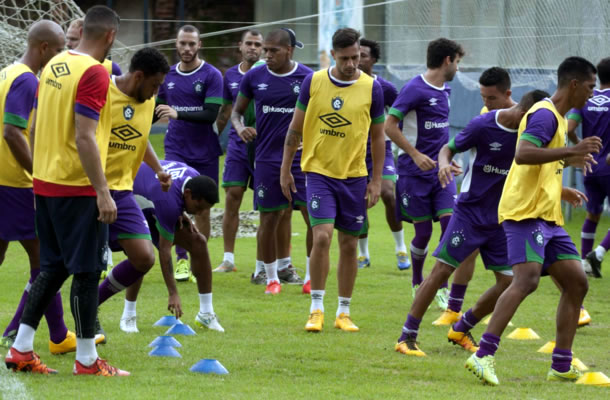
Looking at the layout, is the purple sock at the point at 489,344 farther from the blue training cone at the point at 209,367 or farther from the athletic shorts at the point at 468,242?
the blue training cone at the point at 209,367

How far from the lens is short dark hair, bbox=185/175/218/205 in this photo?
23.8 ft

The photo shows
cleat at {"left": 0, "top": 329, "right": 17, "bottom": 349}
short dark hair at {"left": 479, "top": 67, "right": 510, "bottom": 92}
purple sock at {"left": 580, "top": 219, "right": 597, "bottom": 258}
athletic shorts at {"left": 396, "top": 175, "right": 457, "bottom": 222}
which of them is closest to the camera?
cleat at {"left": 0, "top": 329, "right": 17, "bottom": 349}

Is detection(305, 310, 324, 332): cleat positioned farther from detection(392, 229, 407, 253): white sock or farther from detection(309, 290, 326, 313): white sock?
detection(392, 229, 407, 253): white sock

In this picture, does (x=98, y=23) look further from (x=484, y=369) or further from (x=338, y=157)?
(x=484, y=369)

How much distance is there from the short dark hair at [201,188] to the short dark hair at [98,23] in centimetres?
166

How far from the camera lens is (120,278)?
7055 millimetres

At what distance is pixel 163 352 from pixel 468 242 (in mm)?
2338

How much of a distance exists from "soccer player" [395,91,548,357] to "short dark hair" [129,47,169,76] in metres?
2.12

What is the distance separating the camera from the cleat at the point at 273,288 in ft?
32.4

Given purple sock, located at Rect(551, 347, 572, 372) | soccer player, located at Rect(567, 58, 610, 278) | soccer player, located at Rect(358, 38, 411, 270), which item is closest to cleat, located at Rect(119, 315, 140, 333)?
purple sock, located at Rect(551, 347, 572, 372)

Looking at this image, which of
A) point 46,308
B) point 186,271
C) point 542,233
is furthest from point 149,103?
point 186,271

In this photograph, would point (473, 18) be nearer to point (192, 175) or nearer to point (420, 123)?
point (420, 123)

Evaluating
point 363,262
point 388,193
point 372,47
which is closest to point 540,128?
point 372,47

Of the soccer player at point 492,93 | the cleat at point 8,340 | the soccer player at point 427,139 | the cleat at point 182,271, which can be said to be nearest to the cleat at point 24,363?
the cleat at point 8,340
